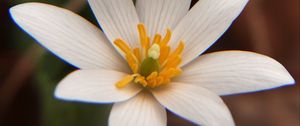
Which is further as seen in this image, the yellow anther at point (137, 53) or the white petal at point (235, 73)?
the yellow anther at point (137, 53)

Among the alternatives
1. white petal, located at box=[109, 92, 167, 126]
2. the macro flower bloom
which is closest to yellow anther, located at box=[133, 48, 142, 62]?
the macro flower bloom

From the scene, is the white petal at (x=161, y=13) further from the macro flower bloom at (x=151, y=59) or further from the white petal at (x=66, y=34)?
the white petal at (x=66, y=34)

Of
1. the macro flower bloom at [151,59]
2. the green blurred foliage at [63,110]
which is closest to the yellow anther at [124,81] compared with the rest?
the macro flower bloom at [151,59]

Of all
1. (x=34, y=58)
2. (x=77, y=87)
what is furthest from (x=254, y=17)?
(x=77, y=87)

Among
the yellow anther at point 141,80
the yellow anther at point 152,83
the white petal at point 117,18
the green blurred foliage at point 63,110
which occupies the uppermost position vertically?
the white petal at point 117,18

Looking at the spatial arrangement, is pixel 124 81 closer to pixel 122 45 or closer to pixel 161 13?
pixel 122 45

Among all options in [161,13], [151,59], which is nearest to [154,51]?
[151,59]
